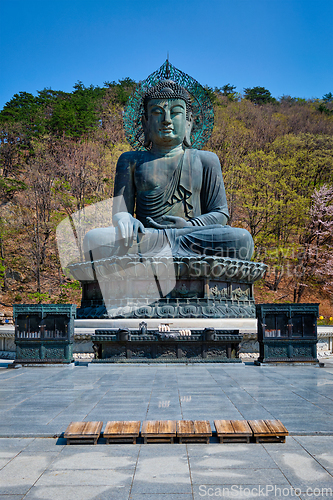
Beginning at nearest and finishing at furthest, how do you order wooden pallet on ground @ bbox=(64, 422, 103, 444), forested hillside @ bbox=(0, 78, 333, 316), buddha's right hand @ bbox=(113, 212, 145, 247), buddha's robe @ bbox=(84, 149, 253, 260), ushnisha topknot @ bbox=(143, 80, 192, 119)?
wooden pallet on ground @ bbox=(64, 422, 103, 444) < buddha's right hand @ bbox=(113, 212, 145, 247) < ushnisha topknot @ bbox=(143, 80, 192, 119) < buddha's robe @ bbox=(84, 149, 253, 260) < forested hillside @ bbox=(0, 78, 333, 316)

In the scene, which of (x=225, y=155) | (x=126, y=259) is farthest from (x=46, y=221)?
(x=126, y=259)

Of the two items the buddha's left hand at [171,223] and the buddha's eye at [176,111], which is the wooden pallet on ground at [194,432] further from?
the buddha's eye at [176,111]

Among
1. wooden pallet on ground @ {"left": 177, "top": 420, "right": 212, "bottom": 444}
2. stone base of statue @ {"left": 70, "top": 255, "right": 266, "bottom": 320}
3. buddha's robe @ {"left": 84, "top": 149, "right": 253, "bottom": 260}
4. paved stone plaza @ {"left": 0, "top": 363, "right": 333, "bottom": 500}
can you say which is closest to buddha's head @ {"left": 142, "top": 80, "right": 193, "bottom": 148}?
buddha's robe @ {"left": 84, "top": 149, "right": 253, "bottom": 260}

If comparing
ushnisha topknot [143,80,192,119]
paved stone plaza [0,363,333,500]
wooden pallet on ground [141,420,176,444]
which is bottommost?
paved stone plaza [0,363,333,500]

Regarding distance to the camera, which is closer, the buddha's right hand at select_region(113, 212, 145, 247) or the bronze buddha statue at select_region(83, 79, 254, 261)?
the buddha's right hand at select_region(113, 212, 145, 247)

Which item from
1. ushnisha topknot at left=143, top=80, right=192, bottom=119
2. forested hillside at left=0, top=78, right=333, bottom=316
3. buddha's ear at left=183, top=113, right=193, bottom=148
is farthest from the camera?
forested hillside at left=0, top=78, right=333, bottom=316

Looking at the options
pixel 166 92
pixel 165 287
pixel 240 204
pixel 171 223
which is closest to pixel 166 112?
pixel 166 92

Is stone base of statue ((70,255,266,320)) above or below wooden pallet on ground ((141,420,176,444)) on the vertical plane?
above

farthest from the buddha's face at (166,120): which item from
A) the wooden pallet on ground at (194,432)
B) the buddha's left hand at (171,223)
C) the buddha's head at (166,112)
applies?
the wooden pallet on ground at (194,432)

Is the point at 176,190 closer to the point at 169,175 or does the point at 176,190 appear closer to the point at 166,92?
the point at 169,175

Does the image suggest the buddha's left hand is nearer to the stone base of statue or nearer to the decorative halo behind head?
the stone base of statue

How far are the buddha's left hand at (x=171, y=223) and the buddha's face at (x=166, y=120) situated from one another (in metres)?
1.95

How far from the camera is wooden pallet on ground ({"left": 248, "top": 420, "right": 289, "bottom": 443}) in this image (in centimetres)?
311

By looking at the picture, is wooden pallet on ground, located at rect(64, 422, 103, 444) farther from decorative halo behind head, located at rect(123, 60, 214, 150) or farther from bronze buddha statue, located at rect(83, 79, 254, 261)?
decorative halo behind head, located at rect(123, 60, 214, 150)
